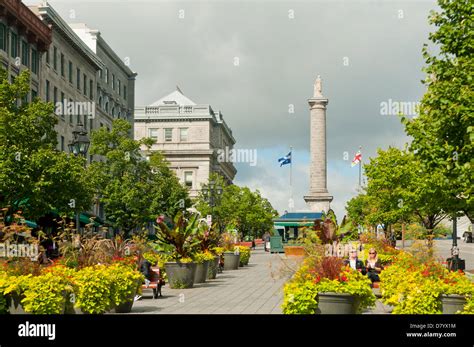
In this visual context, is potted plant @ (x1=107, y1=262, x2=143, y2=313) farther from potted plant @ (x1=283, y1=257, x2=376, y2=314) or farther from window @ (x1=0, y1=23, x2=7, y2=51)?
window @ (x1=0, y1=23, x2=7, y2=51)

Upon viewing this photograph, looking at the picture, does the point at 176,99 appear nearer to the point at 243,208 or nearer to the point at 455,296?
the point at 243,208

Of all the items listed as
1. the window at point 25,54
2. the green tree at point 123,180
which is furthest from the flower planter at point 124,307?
the green tree at point 123,180

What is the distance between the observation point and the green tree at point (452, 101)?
23.9 metres

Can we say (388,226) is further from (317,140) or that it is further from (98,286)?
(98,286)

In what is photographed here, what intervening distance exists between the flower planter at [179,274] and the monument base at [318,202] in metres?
73.8

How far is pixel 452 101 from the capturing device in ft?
80.1

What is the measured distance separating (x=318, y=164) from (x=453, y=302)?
3343 inches

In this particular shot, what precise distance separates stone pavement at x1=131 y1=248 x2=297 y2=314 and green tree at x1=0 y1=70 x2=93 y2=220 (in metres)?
12.6

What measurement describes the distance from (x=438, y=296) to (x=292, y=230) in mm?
78459

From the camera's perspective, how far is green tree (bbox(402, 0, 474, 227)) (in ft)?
78.5

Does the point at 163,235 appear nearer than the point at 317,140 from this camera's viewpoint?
Yes

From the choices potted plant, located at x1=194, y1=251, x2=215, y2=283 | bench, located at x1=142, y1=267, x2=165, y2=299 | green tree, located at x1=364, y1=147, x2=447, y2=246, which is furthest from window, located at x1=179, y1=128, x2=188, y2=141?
bench, located at x1=142, y1=267, x2=165, y2=299
